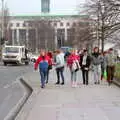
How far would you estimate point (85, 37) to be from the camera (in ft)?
191

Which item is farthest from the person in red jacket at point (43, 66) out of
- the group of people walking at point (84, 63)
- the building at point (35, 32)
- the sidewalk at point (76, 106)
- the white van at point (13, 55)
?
the building at point (35, 32)

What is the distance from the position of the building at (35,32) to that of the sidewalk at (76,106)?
91.9 metres

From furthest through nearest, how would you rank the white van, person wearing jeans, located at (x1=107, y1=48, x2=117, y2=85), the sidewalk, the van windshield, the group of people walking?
the van windshield, the white van, person wearing jeans, located at (x1=107, y1=48, x2=117, y2=85), the group of people walking, the sidewalk

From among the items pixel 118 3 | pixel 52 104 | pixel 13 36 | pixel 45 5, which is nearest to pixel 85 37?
pixel 118 3

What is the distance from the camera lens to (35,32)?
125688 mm

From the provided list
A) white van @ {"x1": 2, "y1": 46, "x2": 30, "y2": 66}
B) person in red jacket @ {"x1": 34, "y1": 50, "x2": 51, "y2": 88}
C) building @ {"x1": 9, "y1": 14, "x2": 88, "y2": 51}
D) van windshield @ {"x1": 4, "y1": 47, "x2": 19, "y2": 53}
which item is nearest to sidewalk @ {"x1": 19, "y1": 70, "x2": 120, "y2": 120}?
person in red jacket @ {"x1": 34, "y1": 50, "x2": 51, "y2": 88}

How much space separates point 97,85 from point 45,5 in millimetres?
176490

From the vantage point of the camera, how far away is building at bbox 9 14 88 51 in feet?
411

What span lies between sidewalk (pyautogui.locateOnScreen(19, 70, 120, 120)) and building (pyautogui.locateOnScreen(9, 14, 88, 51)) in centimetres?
9190

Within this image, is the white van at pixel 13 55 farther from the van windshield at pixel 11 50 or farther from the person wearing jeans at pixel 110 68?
the person wearing jeans at pixel 110 68

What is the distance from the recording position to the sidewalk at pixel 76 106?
1311 centimetres

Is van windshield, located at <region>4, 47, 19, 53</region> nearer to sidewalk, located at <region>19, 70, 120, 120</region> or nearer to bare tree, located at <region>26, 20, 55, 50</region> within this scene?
sidewalk, located at <region>19, 70, 120, 120</region>

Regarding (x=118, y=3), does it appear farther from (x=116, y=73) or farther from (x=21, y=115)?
(x=21, y=115)

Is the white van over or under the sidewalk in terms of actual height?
under
